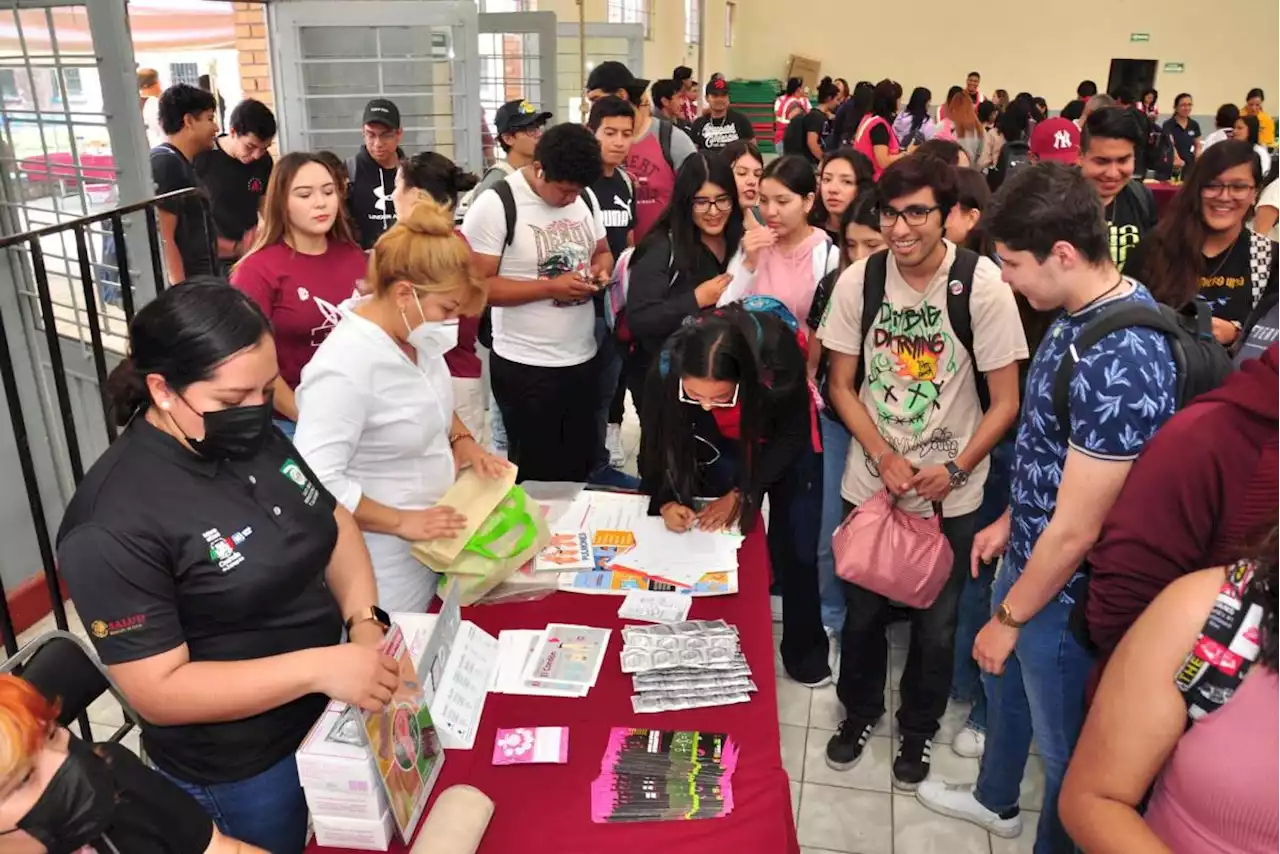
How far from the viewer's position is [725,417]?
222 cm

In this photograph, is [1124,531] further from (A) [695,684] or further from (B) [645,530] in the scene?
(B) [645,530]

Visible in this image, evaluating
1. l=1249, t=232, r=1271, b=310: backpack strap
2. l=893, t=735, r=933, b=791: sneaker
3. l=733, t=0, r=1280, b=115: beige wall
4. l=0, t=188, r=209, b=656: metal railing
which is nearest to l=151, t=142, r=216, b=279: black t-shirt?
l=0, t=188, r=209, b=656: metal railing

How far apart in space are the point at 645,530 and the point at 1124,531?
3.44 feet

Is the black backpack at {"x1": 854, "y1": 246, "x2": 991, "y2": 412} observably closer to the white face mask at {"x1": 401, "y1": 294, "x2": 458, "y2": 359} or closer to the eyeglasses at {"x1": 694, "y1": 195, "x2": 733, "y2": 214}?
the eyeglasses at {"x1": 694, "y1": 195, "x2": 733, "y2": 214}

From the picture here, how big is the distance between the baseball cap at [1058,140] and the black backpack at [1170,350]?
Result: 276 centimetres

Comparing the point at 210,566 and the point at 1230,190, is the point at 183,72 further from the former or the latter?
the point at 1230,190

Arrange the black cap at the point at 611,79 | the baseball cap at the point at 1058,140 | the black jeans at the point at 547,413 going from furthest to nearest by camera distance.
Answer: the black cap at the point at 611,79 → the baseball cap at the point at 1058,140 → the black jeans at the point at 547,413

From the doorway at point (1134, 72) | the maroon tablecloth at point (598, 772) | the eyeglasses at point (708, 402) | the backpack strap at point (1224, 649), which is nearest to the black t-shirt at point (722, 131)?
the eyeglasses at point (708, 402)

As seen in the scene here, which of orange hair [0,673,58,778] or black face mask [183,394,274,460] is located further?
black face mask [183,394,274,460]

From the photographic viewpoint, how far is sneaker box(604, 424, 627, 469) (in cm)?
438

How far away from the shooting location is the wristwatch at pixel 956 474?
2.22 m

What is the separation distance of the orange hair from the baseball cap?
13.5ft

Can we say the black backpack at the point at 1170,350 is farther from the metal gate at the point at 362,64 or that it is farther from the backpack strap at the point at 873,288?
the metal gate at the point at 362,64

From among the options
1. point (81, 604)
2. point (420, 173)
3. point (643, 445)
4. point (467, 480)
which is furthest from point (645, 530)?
point (420, 173)
